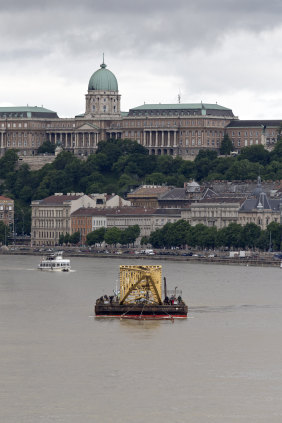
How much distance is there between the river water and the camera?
165 feet

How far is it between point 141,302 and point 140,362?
13.5 meters

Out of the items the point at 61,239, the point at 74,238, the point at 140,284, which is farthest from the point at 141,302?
the point at 61,239

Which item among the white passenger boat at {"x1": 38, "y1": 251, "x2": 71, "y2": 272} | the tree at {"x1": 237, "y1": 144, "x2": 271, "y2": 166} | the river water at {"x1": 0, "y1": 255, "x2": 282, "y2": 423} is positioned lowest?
the river water at {"x1": 0, "y1": 255, "x2": 282, "y2": 423}

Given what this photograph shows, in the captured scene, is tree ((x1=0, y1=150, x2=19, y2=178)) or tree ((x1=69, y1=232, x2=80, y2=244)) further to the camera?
tree ((x1=0, y1=150, x2=19, y2=178))

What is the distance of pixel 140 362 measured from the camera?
57.7 m

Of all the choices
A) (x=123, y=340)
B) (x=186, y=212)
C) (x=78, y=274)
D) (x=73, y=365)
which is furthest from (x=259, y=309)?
(x=186, y=212)

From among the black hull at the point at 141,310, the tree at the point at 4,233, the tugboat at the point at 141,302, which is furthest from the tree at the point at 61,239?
the black hull at the point at 141,310

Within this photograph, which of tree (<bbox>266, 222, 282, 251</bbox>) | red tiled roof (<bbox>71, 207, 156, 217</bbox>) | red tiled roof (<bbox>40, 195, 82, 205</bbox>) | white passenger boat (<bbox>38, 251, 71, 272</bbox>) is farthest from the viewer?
red tiled roof (<bbox>40, 195, 82, 205</bbox>)

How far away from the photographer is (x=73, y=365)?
187 feet

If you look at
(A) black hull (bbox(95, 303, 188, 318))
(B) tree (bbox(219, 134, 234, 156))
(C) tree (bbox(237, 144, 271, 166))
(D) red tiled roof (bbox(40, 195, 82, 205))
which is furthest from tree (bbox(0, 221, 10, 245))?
(A) black hull (bbox(95, 303, 188, 318))

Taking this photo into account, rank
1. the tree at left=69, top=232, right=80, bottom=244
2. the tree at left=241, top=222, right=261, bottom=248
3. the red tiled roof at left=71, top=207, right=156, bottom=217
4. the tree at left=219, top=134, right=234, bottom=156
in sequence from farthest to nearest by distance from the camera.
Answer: the tree at left=219, top=134, right=234, bottom=156 < the red tiled roof at left=71, top=207, right=156, bottom=217 < the tree at left=69, top=232, right=80, bottom=244 < the tree at left=241, top=222, right=261, bottom=248

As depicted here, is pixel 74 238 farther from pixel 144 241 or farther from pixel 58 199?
pixel 144 241

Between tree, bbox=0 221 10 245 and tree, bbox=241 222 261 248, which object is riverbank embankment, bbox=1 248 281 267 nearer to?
tree, bbox=241 222 261 248

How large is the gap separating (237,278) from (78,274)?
9.94m
